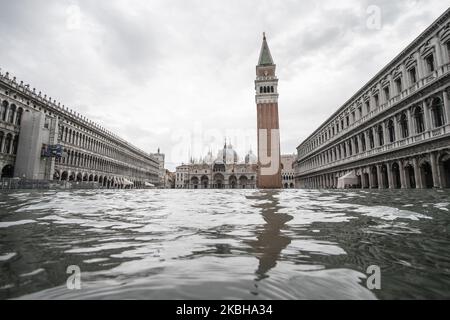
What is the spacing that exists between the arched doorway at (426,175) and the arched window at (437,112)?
3.01m

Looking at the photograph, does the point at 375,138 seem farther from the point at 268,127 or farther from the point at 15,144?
the point at 15,144

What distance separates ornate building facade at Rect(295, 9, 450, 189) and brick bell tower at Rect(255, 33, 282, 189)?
37.9 feet

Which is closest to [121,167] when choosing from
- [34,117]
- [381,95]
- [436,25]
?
[34,117]

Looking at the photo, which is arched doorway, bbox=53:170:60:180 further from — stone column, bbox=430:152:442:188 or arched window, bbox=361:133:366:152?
stone column, bbox=430:152:442:188

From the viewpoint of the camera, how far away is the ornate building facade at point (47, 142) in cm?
3038

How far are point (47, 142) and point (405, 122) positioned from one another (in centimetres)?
3903

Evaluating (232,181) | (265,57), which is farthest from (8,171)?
(232,181)

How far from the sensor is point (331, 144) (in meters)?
41.2

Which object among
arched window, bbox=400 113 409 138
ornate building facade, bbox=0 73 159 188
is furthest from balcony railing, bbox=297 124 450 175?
ornate building facade, bbox=0 73 159 188

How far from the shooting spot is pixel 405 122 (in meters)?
23.3

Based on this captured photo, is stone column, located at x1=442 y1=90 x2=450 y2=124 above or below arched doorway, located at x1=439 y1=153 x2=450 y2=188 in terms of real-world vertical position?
above

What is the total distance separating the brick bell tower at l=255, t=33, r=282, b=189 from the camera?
152ft

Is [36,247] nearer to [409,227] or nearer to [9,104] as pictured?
[409,227]
